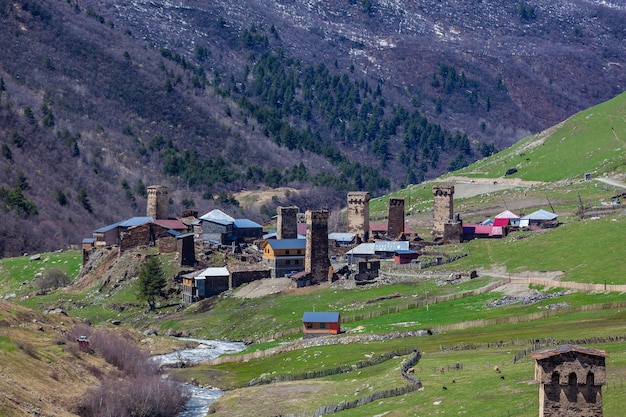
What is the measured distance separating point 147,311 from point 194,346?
22.0 meters

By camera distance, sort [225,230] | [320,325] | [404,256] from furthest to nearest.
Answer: [225,230] → [404,256] → [320,325]

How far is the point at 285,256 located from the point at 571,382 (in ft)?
311

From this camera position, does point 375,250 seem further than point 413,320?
Yes

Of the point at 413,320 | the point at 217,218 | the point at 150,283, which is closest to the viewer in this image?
the point at 413,320

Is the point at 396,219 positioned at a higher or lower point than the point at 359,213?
lower

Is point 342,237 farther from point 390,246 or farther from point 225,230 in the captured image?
point 225,230

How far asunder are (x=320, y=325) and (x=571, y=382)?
61.0 metres

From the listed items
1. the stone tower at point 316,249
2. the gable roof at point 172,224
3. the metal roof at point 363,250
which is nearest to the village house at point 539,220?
the metal roof at point 363,250

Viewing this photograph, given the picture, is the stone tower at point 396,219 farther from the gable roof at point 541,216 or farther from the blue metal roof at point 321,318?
the blue metal roof at point 321,318

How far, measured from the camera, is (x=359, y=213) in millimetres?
155750

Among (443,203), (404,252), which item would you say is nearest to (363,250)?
(404,252)

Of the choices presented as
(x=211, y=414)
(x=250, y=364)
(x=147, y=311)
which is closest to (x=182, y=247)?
(x=147, y=311)

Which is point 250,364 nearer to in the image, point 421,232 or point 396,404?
point 396,404

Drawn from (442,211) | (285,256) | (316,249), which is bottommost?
(285,256)
